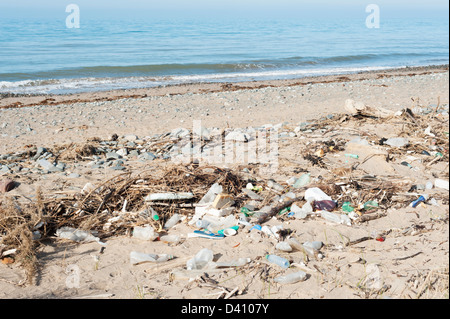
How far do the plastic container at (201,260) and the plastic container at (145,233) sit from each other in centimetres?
54

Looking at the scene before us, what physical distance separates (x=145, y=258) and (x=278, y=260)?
0.97 meters

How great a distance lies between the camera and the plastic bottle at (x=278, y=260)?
2838 mm

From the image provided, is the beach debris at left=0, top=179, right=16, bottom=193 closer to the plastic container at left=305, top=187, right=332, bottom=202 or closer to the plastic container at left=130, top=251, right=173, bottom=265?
the plastic container at left=130, top=251, right=173, bottom=265

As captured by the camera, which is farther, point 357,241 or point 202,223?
point 202,223

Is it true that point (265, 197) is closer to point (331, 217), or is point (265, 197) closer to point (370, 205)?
point (331, 217)

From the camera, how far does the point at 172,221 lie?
3627mm

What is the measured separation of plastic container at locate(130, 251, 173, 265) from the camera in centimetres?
296

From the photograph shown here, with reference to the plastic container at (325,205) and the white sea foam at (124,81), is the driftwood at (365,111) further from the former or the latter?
the white sea foam at (124,81)

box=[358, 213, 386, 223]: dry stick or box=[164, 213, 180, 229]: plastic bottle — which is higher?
box=[358, 213, 386, 223]: dry stick

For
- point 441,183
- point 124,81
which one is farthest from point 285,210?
point 124,81

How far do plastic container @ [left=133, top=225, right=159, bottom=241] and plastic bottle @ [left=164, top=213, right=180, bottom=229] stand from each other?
0.18m

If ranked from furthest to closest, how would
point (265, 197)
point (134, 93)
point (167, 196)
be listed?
point (134, 93)
point (265, 197)
point (167, 196)

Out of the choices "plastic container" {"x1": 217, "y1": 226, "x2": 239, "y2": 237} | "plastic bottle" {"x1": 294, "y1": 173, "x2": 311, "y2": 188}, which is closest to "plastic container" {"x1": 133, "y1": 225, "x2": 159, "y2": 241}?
"plastic container" {"x1": 217, "y1": 226, "x2": 239, "y2": 237}
